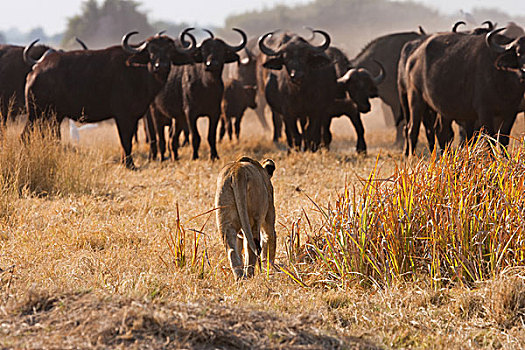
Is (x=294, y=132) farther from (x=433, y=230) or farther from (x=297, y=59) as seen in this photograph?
(x=433, y=230)

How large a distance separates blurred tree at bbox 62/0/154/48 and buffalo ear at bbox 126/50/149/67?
5511 centimetres

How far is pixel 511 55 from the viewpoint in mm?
9352

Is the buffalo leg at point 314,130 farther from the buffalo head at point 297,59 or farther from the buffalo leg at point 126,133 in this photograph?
the buffalo leg at point 126,133

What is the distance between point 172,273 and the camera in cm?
480

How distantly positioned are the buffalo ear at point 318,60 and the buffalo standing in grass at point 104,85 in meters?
2.40

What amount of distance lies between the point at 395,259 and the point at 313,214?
6.88 feet

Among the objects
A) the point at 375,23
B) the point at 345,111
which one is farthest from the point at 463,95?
the point at 375,23

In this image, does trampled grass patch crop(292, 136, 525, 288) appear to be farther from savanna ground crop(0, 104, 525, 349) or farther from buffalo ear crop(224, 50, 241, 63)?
buffalo ear crop(224, 50, 241, 63)

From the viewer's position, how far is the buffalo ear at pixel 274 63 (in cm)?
1245

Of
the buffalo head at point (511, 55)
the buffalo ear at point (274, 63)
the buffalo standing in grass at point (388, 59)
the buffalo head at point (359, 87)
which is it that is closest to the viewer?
the buffalo head at point (511, 55)

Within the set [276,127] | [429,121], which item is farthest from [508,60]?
[276,127]

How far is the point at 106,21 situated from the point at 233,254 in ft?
215

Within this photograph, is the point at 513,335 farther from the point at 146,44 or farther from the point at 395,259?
the point at 146,44

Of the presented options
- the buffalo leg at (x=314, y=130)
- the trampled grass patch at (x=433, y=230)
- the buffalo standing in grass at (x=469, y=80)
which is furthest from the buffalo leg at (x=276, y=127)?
the trampled grass patch at (x=433, y=230)
